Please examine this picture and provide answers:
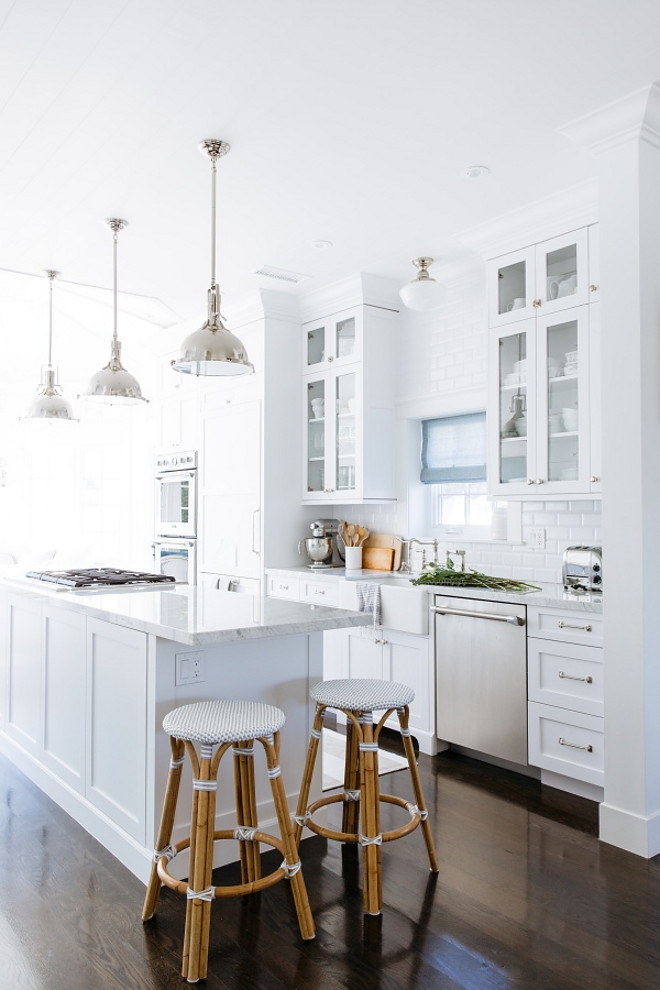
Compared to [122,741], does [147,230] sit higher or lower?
higher

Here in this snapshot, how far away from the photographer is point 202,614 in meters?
2.60

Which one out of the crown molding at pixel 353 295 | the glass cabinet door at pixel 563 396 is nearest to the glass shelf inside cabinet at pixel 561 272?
the glass cabinet door at pixel 563 396

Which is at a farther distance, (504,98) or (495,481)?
(495,481)

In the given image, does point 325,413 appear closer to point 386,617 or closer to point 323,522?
point 323,522

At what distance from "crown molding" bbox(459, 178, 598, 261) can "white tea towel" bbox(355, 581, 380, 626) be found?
1.93m

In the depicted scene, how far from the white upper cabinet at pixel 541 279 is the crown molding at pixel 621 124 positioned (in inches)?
24.3

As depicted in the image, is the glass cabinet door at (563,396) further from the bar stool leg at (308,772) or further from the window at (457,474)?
the bar stool leg at (308,772)

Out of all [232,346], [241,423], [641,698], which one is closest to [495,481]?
[641,698]

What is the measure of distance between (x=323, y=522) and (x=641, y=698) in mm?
2894

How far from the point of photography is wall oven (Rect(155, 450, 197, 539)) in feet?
18.9

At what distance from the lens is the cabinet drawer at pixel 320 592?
4531 millimetres

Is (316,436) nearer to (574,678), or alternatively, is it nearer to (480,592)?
(480,592)

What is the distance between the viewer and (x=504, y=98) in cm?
273

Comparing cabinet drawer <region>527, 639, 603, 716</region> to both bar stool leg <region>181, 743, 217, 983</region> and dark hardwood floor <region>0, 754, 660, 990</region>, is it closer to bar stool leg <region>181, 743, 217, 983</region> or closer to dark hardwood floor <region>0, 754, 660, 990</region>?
dark hardwood floor <region>0, 754, 660, 990</region>
